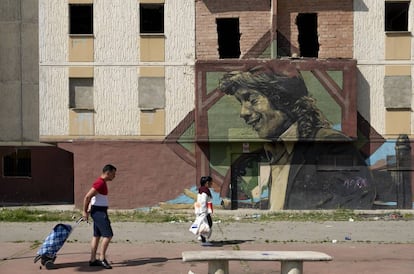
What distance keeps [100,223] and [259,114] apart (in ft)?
44.4

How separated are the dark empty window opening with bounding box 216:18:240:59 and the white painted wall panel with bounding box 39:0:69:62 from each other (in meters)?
6.22

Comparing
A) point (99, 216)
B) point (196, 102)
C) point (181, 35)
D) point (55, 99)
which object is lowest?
point (99, 216)

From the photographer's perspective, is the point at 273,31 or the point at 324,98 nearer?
the point at 324,98

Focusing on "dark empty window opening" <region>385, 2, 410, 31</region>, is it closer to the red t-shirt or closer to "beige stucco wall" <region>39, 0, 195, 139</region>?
"beige stucco wall" <region>39, 0, 195, 139</region>

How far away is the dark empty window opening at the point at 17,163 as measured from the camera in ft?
90.0

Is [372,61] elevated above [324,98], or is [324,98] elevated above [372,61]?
[372,61]

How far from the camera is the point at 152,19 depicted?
2491cm

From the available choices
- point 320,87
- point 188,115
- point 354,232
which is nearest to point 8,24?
point 188,115

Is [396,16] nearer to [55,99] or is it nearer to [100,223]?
[55,99]

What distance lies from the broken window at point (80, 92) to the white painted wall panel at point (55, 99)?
20 centimetres

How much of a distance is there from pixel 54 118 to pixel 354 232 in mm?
13311

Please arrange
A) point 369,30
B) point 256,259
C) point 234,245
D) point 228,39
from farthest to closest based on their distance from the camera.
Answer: point 228,39
point 369,30
point 234,245
point 256,259

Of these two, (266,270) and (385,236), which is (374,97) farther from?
(266,270)

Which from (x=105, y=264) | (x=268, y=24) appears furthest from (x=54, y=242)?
(x=268, y=24)
